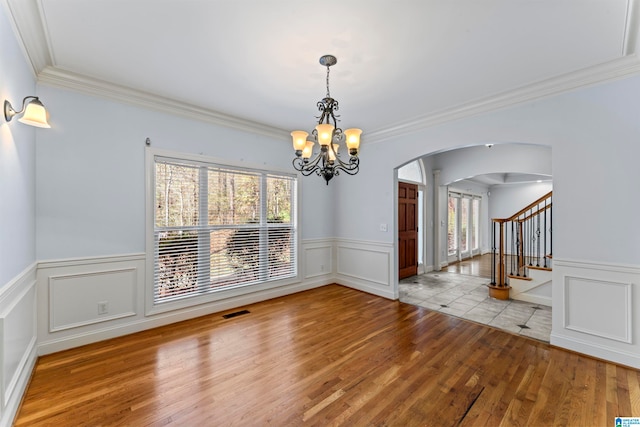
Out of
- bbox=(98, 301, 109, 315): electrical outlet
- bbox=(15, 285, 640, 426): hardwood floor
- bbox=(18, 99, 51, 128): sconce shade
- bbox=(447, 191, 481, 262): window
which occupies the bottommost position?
bbox=(15, 285, 640, 426): hardwood floor

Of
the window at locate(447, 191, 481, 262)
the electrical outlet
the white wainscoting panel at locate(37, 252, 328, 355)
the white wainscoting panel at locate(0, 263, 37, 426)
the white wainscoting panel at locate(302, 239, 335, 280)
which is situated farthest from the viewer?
the window at locate(447, 191, 481, 262)

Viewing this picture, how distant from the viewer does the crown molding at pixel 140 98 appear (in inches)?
109

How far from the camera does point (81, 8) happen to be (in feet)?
6.37

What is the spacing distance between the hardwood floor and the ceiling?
285 centimetres

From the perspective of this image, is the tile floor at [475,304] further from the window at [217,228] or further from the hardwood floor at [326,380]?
the window at [217,228]

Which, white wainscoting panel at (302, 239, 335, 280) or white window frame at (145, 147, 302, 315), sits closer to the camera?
white window frame at (145, 147, 302, 315)

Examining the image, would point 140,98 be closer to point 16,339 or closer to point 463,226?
point 16,339

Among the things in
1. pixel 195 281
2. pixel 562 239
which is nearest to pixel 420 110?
pixel 562 239

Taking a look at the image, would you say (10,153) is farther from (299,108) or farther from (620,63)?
(620,63)

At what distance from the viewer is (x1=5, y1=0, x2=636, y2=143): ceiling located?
193 centimetres

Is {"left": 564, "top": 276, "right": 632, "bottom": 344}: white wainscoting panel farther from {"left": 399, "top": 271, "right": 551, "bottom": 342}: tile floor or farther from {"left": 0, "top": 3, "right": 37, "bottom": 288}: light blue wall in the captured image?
{"left": 0, "top": 3, "right": 37, "bottom": 288}: light blue wall

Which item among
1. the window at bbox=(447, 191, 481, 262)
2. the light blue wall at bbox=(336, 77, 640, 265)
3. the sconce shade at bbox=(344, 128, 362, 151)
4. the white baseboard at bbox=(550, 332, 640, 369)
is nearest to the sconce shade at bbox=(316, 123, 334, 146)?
the sconce shade at bbox=(344, 128, 362, 151)

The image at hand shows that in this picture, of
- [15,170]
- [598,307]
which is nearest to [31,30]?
[15,170]

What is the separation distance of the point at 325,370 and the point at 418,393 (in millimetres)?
812
